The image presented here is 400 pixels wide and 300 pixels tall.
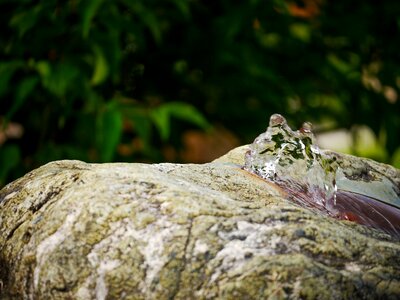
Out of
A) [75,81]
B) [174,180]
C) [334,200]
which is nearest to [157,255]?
[174,180]

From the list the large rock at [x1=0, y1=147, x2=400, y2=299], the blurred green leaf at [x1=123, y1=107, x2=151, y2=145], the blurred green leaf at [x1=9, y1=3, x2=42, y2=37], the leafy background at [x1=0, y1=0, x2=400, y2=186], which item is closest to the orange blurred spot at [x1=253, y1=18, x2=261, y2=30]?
the leafy background at [x1=0, y1=0, x2=400, y2=186]

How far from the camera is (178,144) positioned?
5312 millimetres

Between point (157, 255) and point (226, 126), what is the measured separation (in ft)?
10.6

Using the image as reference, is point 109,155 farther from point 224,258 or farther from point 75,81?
point 224,258

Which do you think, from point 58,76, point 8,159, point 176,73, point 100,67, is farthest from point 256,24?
point 8,159

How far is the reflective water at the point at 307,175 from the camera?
8.99ft

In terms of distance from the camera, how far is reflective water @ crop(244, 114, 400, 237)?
2.74 meters

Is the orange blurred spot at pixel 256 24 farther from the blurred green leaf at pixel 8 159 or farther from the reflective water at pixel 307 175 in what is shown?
the reflective water at pixel 307 175

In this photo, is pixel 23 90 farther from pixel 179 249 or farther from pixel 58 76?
pixel 179 249

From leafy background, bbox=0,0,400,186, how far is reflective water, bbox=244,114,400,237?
143 centimetres

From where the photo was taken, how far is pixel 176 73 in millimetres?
5188

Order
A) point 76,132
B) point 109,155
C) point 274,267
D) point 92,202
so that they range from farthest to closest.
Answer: point 76,132 → point 109,155 → point 92,202 → point 274,267

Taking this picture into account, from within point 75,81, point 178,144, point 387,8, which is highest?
point 387,8

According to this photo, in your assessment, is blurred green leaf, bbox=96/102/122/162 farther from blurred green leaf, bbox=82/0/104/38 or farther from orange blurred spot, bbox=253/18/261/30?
orange blurred spot, bbox=253/18/261/30
